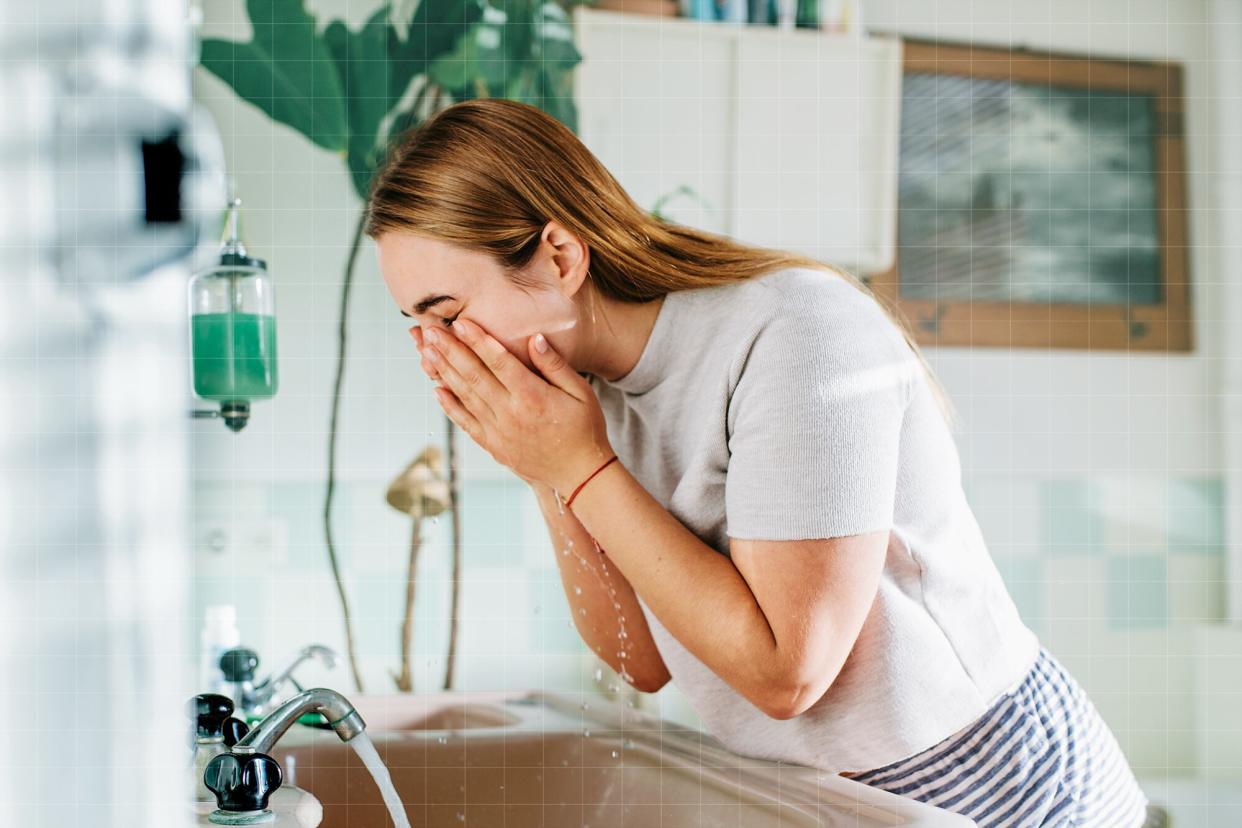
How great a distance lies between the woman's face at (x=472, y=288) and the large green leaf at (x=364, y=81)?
0.25m

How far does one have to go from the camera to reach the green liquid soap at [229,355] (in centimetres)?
75

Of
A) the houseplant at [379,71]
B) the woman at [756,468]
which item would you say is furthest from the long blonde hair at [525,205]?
the houseplant at [379,71]

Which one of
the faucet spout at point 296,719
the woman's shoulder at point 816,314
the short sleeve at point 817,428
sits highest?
the woman's shoulder at point 816,314

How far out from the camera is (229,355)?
2.48ft

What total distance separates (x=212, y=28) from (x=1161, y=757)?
1.35 metres

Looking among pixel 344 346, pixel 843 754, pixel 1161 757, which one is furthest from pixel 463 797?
pixel 1161 757

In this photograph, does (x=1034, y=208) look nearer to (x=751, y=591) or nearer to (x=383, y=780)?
(x=751, y=591)

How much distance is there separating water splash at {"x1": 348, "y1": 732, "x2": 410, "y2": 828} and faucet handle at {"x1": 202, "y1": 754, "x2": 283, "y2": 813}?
0.13m

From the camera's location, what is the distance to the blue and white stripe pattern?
0.63 m

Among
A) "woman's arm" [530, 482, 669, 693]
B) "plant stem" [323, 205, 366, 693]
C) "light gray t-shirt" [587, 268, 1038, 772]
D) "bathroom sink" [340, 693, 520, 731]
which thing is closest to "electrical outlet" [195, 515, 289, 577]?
"plant stem" [323, 205, 366, 693]

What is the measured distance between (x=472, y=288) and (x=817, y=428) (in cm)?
24

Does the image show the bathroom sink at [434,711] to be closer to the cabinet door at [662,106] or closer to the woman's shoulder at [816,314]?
the woman's shoulder at [816,314]

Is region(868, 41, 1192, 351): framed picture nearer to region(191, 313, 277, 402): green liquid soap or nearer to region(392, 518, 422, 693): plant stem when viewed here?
region(392, 518, 422, 693): plant stem

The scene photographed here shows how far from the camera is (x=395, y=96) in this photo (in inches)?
36.6
